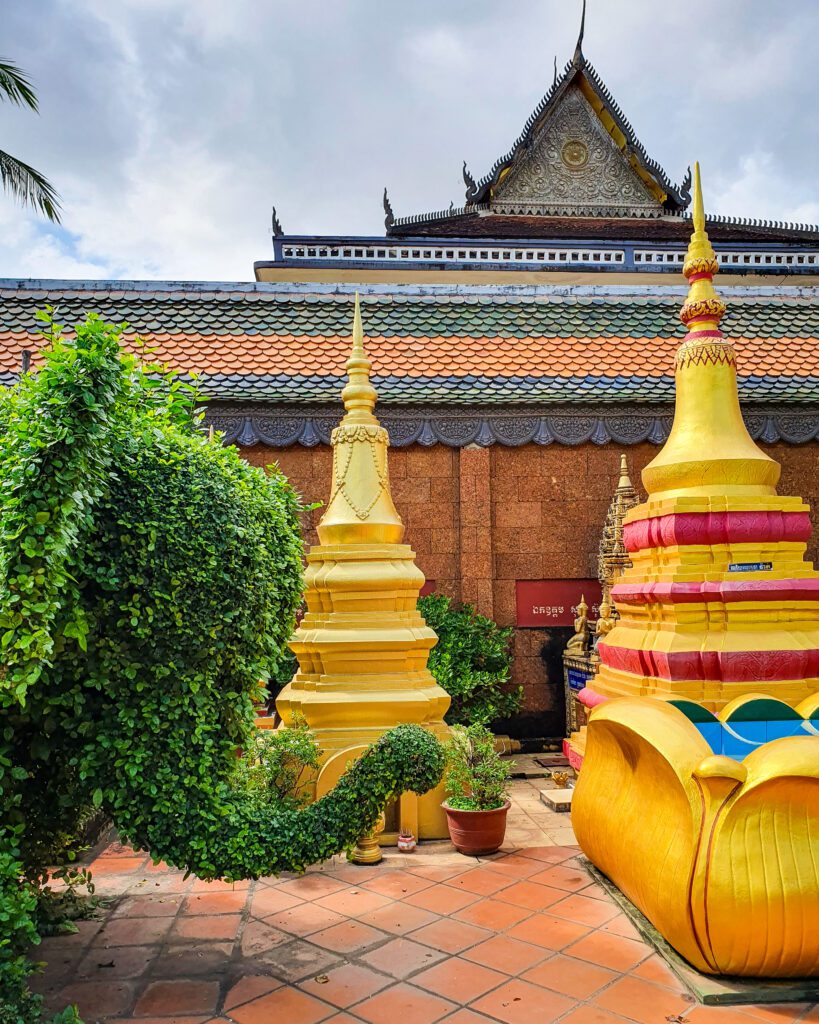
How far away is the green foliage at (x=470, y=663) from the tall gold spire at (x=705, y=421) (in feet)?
11.3

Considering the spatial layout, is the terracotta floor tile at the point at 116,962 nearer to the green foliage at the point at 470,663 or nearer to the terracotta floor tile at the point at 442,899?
the terracotta floor tile at the point at 442,899

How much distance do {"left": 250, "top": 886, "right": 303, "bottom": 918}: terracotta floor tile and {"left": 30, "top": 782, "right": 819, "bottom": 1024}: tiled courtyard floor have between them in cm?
1

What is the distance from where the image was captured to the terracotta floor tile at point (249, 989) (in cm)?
397

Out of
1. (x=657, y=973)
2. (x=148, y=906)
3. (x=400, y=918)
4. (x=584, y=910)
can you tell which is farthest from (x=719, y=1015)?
(x=148, y=906)

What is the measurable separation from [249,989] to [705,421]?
476 cm

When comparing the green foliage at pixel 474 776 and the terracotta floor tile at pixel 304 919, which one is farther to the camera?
the green foliage at pixel 474 776

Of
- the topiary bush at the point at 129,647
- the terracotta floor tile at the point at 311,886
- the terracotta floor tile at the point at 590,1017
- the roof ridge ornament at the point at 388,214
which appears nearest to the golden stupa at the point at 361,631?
the terracotta floor tile at the point at 311,886

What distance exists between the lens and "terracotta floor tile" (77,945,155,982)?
425cm

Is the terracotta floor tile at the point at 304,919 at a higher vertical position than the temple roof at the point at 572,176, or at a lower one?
lower

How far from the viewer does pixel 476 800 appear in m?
6.27

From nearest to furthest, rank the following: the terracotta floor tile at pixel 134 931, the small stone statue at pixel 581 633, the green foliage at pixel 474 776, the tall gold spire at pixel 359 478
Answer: the terracotta floor tile at pixel 134 931 < the green foliage at pixel 474 776 < the tall gold spire at pixel 359 478 < the small stone statue at pixel 581 633

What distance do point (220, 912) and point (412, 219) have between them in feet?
60.6

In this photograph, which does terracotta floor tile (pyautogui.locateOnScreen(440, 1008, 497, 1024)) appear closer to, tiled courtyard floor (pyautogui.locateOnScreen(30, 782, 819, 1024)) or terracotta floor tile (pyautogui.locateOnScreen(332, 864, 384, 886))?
tiled courtyard floor (pyautogui.locateOnScreen(30, 782, 819, 1024))

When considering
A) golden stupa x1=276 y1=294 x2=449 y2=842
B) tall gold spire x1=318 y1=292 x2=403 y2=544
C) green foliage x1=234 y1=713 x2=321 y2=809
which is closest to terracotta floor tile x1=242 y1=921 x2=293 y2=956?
green foliage x1=234 y1=713 x2=321 y2=809
